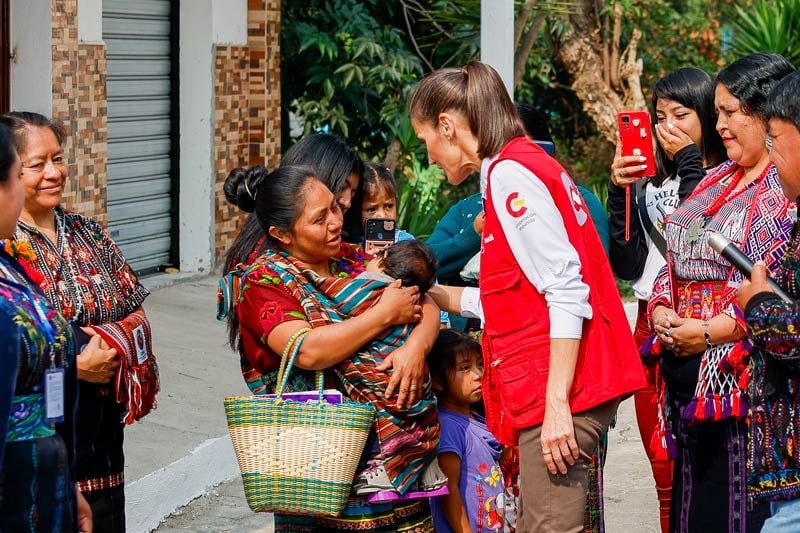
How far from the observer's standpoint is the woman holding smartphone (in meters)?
4.91

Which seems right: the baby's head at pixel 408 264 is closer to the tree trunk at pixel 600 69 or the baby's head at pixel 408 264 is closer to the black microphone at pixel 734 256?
the black microphone at pixel 734 256

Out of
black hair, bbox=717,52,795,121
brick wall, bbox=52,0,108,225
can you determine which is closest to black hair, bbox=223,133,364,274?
black hair, bbox=717,52,795,121

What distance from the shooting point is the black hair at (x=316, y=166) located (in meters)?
4.30

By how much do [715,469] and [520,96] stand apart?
9.79 m

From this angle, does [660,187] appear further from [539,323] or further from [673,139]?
[539,323]

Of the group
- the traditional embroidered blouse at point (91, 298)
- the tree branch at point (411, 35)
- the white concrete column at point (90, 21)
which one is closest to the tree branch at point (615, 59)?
the tree branch at point (411, 35)

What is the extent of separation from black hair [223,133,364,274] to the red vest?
0.85m

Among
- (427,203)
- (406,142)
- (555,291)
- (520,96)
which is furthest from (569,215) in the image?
(520,96)

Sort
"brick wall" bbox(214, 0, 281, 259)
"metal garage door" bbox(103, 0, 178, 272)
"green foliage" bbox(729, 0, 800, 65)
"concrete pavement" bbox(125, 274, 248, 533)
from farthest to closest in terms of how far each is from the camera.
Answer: "green foliage" bbox(729, 0, 800, 65) → "brick wall" bbox(214, 0, 281, 259) → "metal garage door" bbox(103, 0, 178, 272) → "concrete pavement" bbox(125, 274, 248, 533)

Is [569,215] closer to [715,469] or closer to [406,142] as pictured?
[715,469]

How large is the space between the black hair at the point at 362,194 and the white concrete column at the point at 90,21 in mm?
3813

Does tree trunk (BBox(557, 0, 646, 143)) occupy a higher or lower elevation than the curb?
higher

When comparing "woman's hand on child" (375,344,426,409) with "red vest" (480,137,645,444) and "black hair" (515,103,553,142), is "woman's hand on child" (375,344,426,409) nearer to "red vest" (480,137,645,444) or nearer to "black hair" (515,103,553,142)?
"red vest" (480,137,645,444)

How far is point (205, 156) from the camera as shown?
976 cm
